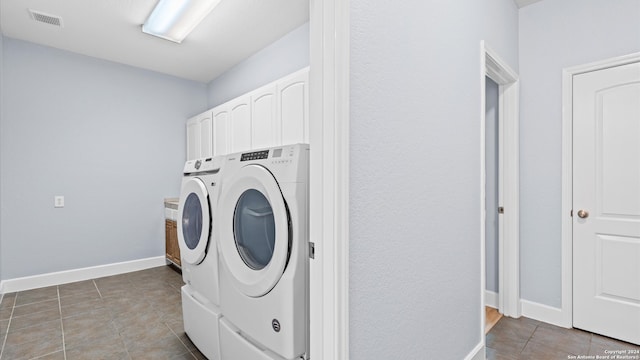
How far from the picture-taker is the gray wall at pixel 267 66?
3002 mm

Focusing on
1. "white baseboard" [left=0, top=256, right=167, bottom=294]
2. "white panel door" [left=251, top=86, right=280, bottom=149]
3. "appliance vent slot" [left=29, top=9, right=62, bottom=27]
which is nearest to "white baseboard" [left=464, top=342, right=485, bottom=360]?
"white panel door" [left=251, top=86, right=280, bottom=149]

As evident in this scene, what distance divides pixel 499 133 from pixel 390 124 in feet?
6.21

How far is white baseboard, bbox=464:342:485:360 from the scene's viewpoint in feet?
5.76

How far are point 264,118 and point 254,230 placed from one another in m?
1.69

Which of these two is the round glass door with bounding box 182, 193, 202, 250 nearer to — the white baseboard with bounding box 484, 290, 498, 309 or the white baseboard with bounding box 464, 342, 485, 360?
the white baseboard with bounding box 464, 342, 485, 360

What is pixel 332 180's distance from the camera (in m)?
1.03

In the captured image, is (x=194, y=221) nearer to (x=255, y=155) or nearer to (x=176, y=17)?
(x=255, y=155)

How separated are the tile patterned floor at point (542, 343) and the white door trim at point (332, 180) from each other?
151cm

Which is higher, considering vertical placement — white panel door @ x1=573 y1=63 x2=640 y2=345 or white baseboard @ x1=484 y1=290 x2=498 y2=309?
white panel door @ x1=573 y1=63 x2=640 y2=345

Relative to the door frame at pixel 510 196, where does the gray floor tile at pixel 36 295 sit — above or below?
below

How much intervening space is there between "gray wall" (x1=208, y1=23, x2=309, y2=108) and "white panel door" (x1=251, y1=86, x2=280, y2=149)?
1.15 ft

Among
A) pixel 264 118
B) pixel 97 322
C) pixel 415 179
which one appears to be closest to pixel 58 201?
pixel 97 322

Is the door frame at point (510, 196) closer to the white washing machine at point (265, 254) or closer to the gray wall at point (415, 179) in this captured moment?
the gray wall at point (415, 179)

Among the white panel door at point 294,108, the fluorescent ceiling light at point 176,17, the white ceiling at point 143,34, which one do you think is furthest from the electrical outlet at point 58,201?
the white panel door at point 294,108
